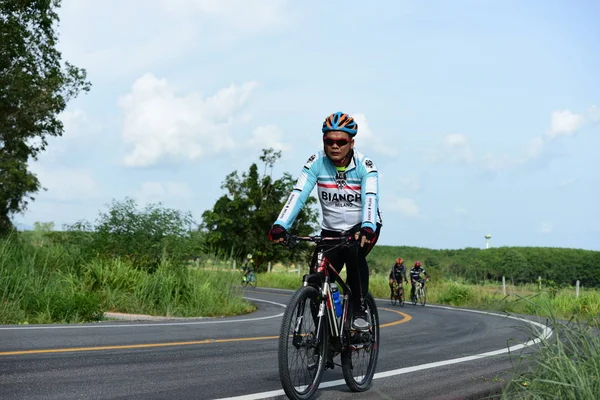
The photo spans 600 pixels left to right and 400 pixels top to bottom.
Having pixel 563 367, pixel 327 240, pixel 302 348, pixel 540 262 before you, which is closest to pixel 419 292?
pixel 327 240

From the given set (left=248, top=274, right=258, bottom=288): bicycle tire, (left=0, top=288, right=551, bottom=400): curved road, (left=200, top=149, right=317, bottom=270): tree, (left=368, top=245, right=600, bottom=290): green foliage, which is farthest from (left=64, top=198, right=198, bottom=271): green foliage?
(left=368, top=245, right=600, bottom=290): green foliage

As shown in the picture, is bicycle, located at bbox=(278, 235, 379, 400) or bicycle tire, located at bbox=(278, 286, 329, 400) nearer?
bicycle tire, located at bbox=(278, 286, 329, 400)

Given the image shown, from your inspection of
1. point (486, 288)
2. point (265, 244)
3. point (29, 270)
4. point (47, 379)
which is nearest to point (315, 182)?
point (47, 379)

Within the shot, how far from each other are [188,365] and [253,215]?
54.6 metres

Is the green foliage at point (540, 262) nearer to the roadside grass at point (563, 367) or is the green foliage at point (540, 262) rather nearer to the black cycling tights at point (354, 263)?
the black cycling tights at point (354, 263)

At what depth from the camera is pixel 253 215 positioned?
6197 cm

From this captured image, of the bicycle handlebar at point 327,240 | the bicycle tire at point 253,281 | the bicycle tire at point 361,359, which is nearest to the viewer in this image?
the bicycle handlebar at point 327,240

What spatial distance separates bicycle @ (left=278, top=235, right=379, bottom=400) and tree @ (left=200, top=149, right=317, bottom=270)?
5267cm

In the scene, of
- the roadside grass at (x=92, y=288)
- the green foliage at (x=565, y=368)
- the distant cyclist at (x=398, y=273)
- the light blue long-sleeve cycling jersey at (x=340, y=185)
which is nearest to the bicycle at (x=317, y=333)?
the light blue long-sleeve cycling jersey at (x=340, y=185)

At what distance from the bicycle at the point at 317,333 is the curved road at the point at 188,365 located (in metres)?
0.36

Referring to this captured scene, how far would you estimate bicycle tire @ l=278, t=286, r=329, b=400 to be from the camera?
520cm

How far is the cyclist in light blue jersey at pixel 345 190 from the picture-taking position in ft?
19.9

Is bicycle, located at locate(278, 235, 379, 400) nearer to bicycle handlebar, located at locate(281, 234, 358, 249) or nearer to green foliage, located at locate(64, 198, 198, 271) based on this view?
bicycle handlebar, located at locate(281, 234, 358, 249)

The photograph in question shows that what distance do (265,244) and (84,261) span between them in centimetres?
4457
